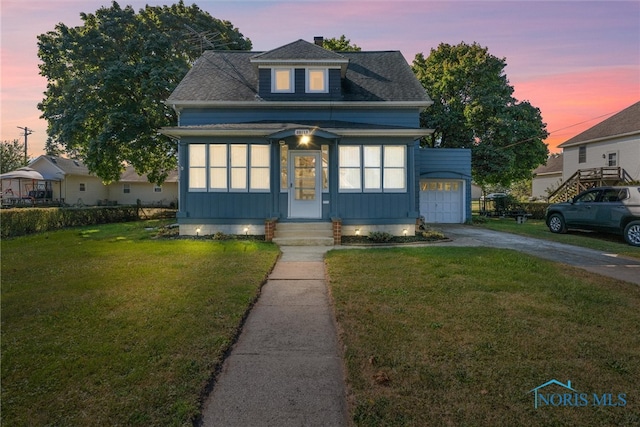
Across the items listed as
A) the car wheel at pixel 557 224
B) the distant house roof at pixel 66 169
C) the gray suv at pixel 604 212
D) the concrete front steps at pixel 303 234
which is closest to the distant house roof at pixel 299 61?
the concrete front steps at pixel 303 234

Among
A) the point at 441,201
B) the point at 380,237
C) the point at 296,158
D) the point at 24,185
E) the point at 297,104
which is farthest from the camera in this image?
the point at 24,185

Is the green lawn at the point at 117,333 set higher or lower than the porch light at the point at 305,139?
lower

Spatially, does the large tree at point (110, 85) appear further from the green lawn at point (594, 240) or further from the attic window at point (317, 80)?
the green lawn at point (594, 240)

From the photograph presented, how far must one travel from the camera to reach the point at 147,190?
110 ft

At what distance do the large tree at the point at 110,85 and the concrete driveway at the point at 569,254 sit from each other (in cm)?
1580

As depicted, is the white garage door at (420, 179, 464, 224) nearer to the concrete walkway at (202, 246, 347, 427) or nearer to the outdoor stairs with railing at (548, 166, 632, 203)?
the outdoor stairs with railing at (548, 166, 632, 203)

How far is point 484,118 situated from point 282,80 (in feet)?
42.0

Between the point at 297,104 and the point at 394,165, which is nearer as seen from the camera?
the point at 394,165

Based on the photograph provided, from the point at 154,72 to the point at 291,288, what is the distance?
15.5 meters

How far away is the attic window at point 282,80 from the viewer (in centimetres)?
1273

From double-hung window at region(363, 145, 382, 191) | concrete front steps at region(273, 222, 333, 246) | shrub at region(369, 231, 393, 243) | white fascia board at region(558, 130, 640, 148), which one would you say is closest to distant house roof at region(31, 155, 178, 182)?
concrete front steps at region(273, 222, 333, 246)

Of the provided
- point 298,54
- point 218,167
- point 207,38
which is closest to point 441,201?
point 298,54

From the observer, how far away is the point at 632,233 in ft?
33.4

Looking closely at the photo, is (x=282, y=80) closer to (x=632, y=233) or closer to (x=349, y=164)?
(x=349, y=164)
